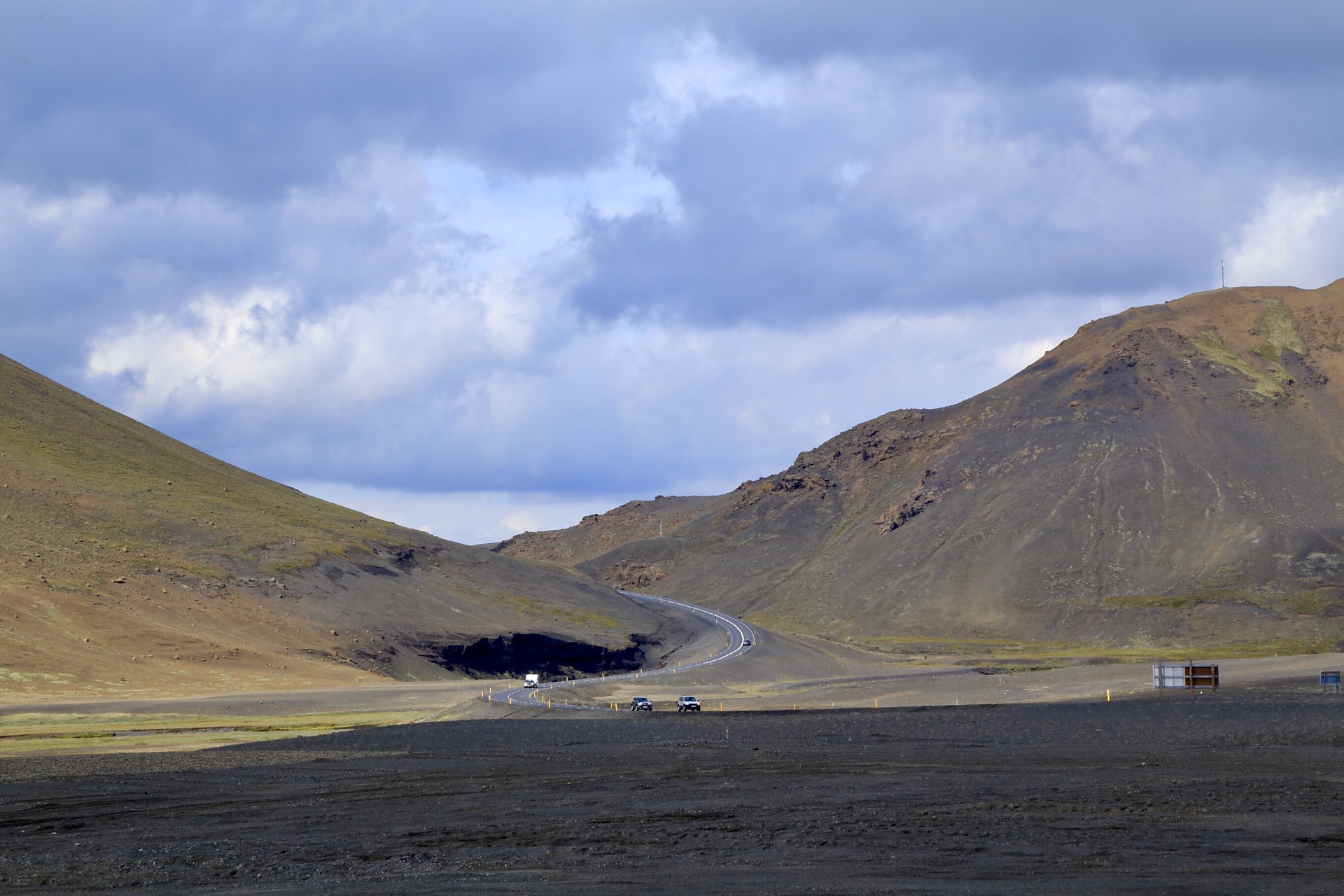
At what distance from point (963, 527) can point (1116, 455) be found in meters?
20.3

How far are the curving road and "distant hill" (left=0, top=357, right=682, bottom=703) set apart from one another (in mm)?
7308

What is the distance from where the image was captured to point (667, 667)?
99562 mm

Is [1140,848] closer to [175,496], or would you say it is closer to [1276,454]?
[175,496]

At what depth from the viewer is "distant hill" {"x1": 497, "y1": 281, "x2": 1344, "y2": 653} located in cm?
12162

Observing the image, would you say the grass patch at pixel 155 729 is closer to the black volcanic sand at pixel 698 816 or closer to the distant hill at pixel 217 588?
the black volcanic sand at pixel 698 816

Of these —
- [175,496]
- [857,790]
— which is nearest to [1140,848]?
[857,790]

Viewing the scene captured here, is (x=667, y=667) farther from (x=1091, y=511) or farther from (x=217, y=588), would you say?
(x=1091, y=511)

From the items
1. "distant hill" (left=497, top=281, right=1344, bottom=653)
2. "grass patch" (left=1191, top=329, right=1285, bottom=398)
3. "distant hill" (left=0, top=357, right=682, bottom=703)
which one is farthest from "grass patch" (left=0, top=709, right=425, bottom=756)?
"grass patch" (left=1191, top=329, right=1285, bottom=398)

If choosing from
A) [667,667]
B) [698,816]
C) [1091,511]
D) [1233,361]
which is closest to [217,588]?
[667,667]

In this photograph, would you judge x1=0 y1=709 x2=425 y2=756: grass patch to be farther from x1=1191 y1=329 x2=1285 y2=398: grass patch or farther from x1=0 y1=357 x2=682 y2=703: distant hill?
x1=1191 y1=329 x2=1285 y2=398: grass patch

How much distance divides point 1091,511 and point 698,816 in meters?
124

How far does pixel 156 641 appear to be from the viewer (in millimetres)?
79500

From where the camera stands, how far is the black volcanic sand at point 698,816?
19.3m

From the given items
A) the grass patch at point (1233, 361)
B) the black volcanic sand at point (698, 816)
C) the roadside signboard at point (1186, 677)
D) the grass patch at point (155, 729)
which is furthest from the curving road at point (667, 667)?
the grass patch at point (1233, 361)
